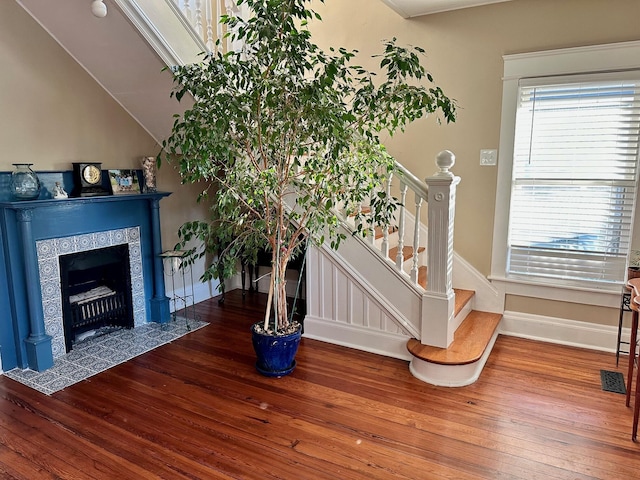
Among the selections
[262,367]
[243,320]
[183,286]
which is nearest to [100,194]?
[183,286]

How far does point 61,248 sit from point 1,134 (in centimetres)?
82

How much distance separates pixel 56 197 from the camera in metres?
2.95

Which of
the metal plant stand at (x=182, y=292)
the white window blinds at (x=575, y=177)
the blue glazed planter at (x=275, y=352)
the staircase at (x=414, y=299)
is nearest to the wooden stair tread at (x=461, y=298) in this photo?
the staircase at (x=414, y=299)

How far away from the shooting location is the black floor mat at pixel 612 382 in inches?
102

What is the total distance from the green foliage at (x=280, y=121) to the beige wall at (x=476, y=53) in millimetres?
1039

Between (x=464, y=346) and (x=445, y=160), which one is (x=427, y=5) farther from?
(x=464, y=346)

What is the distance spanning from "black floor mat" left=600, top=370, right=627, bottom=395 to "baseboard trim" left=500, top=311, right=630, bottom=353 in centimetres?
40

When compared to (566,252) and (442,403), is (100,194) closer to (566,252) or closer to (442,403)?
(442,403)

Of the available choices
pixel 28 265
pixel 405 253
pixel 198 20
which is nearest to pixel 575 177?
pixel 405 253

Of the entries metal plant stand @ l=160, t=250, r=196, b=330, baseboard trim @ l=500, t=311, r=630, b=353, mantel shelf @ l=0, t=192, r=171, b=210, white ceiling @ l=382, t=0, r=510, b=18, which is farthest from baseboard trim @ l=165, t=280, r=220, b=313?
white ceiling @ l=382, t=0, r=510, b=18

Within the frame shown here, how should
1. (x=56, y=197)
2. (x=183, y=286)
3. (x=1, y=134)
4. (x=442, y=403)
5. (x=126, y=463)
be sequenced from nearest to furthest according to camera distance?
(x=126, y=463) < (x=442, y=403) < (x=1, y=134) < (x=56, y=197) < (x=183, y=286)

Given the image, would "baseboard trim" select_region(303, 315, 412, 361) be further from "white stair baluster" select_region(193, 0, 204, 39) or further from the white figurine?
"white stair baluster" select_region(193, 0, 204, 39)

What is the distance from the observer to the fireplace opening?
10.5 feet

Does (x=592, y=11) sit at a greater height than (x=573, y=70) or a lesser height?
greater
